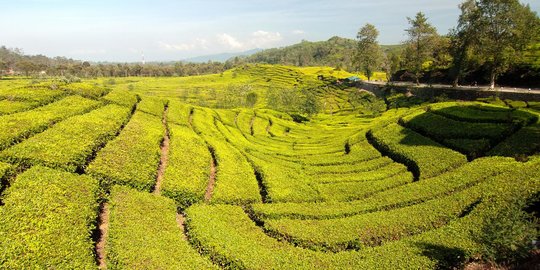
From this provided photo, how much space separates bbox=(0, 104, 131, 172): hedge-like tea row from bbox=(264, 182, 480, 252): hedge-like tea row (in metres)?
16.5

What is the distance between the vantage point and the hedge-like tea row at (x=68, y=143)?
2545 centimetres

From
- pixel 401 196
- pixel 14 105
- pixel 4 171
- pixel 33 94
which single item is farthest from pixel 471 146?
pixel 33 94

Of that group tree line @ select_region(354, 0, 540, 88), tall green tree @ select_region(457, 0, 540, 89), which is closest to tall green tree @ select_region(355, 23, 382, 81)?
tree line @ select_region(354, 0, 540, 88)

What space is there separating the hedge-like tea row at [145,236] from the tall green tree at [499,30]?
67705mm

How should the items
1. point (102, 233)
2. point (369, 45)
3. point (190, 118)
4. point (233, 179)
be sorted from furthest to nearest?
point (369, 45), point (190, 118), point (233, 179), point (102, 233)

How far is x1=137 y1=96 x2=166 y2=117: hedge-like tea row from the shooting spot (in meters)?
46.2

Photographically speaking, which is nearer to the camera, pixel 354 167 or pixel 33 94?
pixel 33 94

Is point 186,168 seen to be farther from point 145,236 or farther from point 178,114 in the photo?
point 178,114

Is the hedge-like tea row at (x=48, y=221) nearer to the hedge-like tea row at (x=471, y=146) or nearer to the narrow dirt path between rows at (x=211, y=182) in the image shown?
the narrow dirt path between rows at (x=211, y=182)

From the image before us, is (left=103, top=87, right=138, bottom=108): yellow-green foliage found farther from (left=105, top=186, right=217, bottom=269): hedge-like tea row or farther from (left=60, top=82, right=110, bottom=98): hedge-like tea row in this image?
(left=105, top=186, right=217, bottom=269): hedge-like tea row

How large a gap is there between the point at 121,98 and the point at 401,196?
37214mm

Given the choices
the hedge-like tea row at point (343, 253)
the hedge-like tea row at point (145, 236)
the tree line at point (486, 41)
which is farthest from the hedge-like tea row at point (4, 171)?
the tree line at point (486, 41)

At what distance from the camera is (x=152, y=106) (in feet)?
160

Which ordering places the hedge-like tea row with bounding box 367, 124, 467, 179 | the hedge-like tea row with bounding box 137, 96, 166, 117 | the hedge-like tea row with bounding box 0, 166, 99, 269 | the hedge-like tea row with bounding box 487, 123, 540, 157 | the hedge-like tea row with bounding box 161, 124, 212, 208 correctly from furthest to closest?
1. the hedge-like tea row with bounding box 137, 96, 166, 117
2. the hedge-like tea row with bounding box 367, 124, 467, 179
3. the hedge-like tea row with bounding box 487, 123, 540, 157
4. the hedge-like tea row with bounding box 161, 124, 212, 208
5. the hedge-like tea row with bounding box 0, 166, 99, 269
